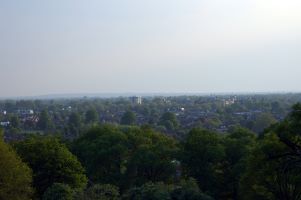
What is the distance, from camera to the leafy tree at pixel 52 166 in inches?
1079

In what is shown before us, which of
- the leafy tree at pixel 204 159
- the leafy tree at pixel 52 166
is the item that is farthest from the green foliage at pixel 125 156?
the leafy tree at pixel 52 166

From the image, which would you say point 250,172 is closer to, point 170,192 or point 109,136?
point 170,192

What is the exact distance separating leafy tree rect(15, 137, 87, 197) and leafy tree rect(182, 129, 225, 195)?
722 centimetres

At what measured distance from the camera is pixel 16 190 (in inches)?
904

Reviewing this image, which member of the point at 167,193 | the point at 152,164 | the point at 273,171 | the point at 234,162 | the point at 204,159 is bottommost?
the point at 152,164

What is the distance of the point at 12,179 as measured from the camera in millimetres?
23000

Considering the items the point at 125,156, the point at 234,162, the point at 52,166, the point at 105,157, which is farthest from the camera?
the point at 125,156

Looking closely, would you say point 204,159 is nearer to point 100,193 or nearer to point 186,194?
point 186,194

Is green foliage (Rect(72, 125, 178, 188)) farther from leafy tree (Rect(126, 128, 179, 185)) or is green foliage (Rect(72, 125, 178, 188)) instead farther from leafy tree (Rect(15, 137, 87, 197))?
leafy tree (Rect(15, 137, 87, 197))

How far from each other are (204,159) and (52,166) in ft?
32.3

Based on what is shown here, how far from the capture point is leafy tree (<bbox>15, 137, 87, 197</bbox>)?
Answer: 27.4 meters

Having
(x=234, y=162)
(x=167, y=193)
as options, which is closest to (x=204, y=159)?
(x=234, y=162)

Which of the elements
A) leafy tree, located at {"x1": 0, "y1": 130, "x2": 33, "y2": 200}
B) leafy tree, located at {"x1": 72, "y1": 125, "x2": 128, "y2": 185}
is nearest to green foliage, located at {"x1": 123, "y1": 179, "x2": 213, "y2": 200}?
leafy tree, located at {"x1": 0, "y1": 130, "x2": 33, "y2": 200}

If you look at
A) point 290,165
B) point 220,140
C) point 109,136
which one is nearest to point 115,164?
point 109,136
